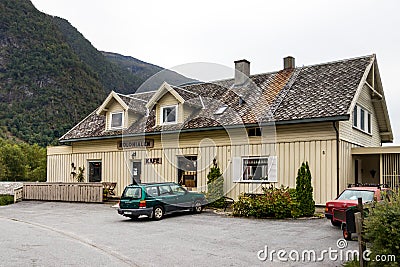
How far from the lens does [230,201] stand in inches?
856

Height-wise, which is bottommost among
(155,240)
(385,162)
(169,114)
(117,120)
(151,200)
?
(155,240)

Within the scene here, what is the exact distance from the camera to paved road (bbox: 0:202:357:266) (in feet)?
33.8

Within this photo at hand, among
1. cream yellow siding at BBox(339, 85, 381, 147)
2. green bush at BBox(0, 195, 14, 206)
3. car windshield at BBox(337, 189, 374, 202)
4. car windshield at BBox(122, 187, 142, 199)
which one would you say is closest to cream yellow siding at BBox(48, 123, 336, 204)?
A: cream yellow siding at BBox(339, 85, 381, 147)

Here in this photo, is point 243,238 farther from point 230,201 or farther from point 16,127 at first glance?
point 16,127

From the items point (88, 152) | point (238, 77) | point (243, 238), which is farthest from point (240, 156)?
point (88, 152)

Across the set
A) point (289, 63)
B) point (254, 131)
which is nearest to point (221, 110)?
point (254, 131)

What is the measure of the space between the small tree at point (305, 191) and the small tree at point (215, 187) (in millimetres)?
4060

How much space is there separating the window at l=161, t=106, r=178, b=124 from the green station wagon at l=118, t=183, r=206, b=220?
6.72m

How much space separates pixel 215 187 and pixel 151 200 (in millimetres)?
5007

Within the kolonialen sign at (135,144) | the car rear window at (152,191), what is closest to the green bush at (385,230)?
the car rear window at (152,191)

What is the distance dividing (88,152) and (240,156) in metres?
10.8

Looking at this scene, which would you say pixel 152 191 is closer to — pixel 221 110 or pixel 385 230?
pixel 221 110

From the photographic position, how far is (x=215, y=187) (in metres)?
21.7

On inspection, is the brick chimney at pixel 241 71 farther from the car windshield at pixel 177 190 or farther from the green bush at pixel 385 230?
the green bush at pixel 385 230
